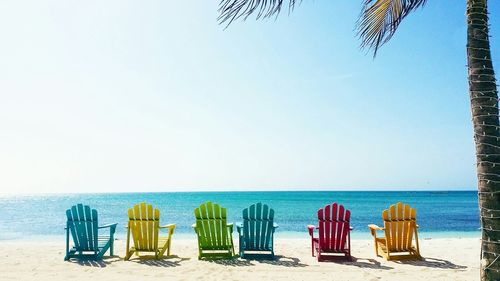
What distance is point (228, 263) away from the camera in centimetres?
630

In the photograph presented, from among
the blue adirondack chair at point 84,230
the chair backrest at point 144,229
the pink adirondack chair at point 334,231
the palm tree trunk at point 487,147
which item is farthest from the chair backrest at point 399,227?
the blue adirondack chair at point 84,230

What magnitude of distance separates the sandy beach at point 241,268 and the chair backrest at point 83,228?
0.92ft

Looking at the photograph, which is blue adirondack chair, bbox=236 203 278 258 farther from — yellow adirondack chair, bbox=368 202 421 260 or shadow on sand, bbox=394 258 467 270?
shadow on sand, bbox=394 258 467 270

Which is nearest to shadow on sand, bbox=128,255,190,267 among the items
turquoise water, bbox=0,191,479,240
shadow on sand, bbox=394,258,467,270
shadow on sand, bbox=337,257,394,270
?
shadow on sand, bbox=337,257,394,270

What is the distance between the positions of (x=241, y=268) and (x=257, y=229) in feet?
2.82

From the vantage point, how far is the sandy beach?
215 inches

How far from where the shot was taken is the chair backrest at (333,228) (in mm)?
6520

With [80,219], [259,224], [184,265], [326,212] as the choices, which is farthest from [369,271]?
[80,219]

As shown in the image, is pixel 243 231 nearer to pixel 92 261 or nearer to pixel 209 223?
pixel 209 223

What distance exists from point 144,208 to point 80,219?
1.09 m

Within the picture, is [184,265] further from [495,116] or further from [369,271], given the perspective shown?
[495,116]

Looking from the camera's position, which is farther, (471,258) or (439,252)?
(439,252)

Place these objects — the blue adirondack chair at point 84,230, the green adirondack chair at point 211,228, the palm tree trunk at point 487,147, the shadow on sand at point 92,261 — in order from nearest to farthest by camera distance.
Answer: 1. the palm tree trunk at point 487,147
2. the shadow on sand at point 92,261
3. the blue adirondack chair at point 84,230
4. the green adirondack chair at point 211,228

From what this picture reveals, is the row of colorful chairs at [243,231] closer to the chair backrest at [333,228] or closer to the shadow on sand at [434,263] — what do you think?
the chair backrest at [333,228]
